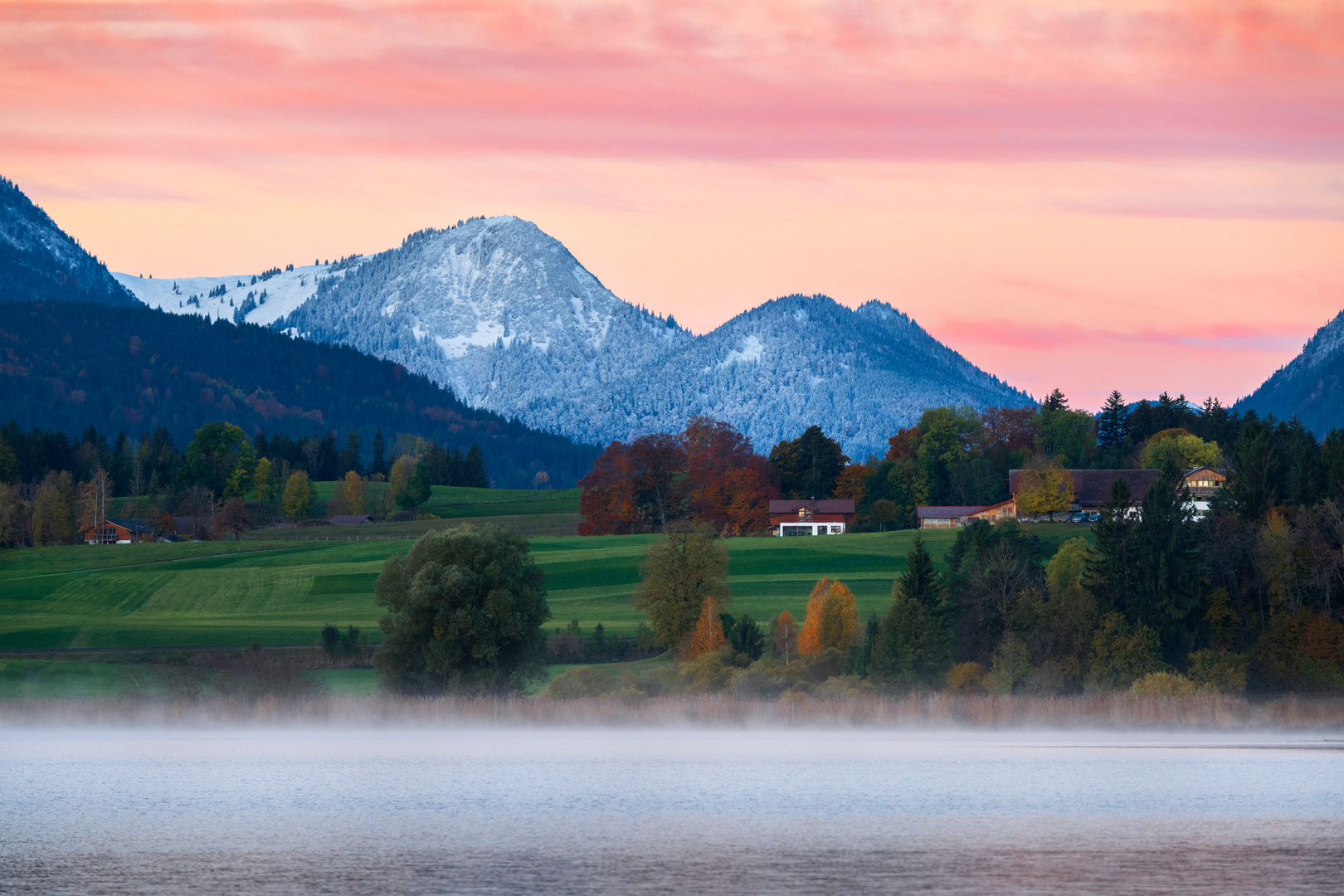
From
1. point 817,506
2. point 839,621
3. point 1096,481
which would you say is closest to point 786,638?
point 839,621

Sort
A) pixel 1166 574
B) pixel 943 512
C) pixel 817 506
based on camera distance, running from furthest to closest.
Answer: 1. pixel 817 506
2. pixel 943 512
3. pixel 1166 574

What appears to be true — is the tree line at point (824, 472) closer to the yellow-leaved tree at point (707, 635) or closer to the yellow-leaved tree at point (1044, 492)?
the yellow-leaved tree at point (1044, 492)

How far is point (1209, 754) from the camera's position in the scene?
54.8 metres

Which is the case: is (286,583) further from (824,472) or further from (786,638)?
(824,472)

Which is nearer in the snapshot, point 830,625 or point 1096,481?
point 830,625

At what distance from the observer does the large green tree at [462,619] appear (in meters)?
69.2

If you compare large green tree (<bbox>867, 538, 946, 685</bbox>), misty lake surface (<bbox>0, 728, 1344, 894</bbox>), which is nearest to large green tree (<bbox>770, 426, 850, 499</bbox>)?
large green tree (<bbox>867, 538, 946, 685</bbox>)

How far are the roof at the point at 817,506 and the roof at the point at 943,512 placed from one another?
16172mm

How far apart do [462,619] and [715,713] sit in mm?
12557

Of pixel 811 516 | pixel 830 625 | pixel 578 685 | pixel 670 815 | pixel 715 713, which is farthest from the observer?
pixel 811 516

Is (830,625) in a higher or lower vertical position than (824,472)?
lower

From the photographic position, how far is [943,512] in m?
166

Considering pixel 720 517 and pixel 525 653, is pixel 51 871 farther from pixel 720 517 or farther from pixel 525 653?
pixel 720 517

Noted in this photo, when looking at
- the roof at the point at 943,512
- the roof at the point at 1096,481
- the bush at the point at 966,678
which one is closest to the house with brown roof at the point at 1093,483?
the roof at the point at 1096,481
